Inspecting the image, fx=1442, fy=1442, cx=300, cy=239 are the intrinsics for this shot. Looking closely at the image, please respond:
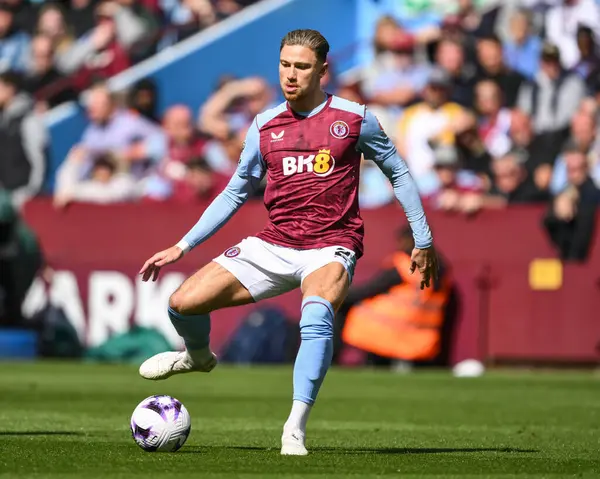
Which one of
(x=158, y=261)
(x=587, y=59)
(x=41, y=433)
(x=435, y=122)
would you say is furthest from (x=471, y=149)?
(x=158, y=261)

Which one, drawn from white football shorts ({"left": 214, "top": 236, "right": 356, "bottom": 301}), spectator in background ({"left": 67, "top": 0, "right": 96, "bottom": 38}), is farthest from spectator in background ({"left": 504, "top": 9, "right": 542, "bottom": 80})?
white football shorts ({"left": 214, "top": 236, "right": 356, "bottom": 301})

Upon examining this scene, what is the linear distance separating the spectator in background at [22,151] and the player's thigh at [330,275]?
1307cm

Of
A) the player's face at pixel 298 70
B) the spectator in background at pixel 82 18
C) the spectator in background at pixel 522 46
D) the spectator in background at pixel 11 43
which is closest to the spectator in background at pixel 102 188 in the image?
the spectator in background at pixel 82 18

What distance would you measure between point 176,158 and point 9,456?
1271 centimetres

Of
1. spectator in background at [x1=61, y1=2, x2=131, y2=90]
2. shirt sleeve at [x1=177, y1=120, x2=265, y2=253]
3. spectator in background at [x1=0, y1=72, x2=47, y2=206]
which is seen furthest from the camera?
spectator in background at [x1=61, y1=2, x2=131, y2=90]

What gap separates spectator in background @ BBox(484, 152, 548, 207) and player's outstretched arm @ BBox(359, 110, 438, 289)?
32.6ft

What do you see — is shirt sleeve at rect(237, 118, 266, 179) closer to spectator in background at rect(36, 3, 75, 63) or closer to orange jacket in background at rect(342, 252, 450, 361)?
orange jacket in background at rect(342, 252, 450, 361)

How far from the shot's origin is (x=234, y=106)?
21250mm

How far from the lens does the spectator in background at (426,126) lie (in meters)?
18.7

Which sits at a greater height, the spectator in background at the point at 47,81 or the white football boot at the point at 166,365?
the spectator in background at the point at 47,81

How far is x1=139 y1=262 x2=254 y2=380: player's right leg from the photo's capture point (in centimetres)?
848

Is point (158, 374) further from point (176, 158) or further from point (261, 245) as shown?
point (176, 158)

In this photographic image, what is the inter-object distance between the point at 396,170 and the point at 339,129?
43 centimetres

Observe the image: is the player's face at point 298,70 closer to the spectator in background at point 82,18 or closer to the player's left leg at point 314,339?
the player's left leg at point 314,339
